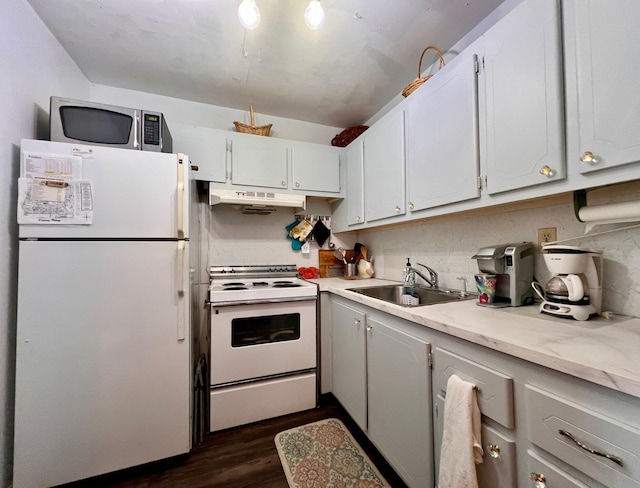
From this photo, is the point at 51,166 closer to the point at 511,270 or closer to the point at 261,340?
the point at 261,340

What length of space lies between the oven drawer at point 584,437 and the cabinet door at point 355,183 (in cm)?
161

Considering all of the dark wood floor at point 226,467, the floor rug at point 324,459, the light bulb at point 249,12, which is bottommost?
the dark wood floor at point 226,467

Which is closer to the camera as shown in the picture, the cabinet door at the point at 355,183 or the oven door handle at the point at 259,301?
the oven door handle at the point at 259,301

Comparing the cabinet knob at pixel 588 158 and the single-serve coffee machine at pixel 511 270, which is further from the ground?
the cabinet knob at pixel 588 158

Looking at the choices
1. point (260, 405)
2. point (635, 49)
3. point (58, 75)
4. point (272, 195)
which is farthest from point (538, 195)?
point (58, 75)

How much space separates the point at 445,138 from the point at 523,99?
1.22 feet

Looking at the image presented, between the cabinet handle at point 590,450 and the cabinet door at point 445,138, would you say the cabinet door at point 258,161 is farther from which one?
the cabinet handle at point 590,450

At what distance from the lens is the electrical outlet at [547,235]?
115 cm

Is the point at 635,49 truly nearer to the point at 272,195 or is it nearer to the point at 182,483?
the point at 272,195

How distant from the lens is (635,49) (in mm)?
719

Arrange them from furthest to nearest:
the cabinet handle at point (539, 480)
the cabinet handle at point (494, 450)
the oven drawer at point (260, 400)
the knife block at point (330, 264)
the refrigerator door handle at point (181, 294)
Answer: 1. the knife block at point (330, 264)
2. the oven drawer at point (260, 400)
3. the refrigerator door handle at point (181, 294)
4. the cabinet handle at point (494, 450)
5. the cabinet handle at point (539, 480)

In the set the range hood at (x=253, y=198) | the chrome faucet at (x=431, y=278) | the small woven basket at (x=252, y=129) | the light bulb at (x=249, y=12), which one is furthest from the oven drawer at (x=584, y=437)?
the small woven basket at (x=252, y=129)

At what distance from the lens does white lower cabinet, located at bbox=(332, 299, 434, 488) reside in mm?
1087

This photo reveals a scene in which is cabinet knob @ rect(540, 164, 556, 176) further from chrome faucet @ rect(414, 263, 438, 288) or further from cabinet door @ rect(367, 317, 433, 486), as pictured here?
chrome faucet @ rect(414, 263, 438, 288)
